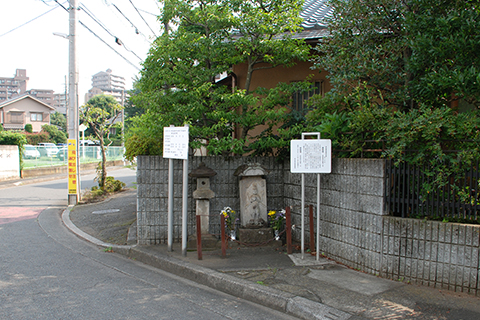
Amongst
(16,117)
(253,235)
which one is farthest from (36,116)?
(253,235)

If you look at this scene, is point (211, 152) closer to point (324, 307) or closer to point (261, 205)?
point (261, 205)

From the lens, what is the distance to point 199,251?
5.75 m

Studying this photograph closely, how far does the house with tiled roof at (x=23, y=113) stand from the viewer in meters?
45.8

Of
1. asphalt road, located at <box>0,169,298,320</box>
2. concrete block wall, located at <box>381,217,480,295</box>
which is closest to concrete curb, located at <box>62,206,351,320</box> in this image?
asphalt road, located at <box>0,169,298,320</box>

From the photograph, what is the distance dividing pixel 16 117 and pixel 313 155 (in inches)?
2040

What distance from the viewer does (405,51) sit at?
5.60 m

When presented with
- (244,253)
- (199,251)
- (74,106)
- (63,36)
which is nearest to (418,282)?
(244,253)

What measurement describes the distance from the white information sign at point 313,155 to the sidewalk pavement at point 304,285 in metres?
1.48

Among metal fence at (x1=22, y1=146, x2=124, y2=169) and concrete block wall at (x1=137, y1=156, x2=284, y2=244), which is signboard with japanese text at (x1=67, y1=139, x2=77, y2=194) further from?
metal fence at (x1=22, y1=146, x2=124, y2=169)

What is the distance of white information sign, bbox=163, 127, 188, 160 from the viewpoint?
574cm

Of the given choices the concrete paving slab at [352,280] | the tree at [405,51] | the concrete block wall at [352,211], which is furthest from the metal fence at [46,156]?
the concrete paving slab at [352,280]

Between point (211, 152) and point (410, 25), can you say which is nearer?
point (410, 25)

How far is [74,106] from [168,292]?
928 cm

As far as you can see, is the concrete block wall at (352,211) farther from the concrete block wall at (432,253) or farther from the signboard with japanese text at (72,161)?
the signboard with japanese text at (72,161)
